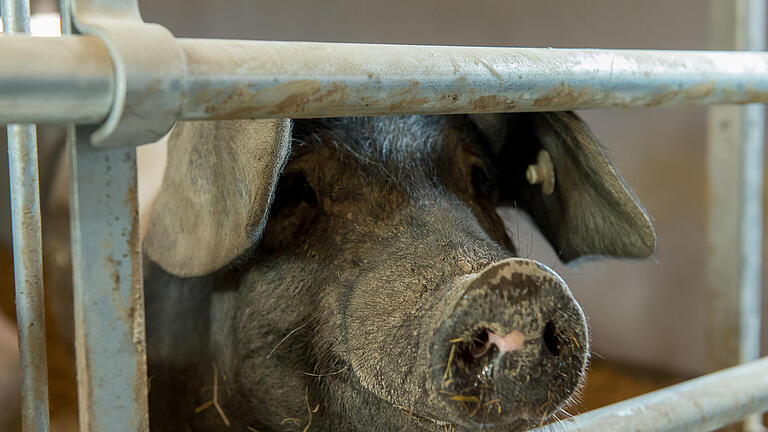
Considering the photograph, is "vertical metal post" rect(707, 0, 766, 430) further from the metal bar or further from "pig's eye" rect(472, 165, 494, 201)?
the metal bar

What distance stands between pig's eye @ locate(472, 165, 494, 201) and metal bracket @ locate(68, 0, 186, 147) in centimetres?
100

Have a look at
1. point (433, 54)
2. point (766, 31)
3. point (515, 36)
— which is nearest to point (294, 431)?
point (433, 54)

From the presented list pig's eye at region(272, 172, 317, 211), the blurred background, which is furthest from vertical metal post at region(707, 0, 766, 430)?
pig's eye at region(272, 172, 317, 211)

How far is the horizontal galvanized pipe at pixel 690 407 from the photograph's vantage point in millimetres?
1105

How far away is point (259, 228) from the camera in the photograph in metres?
1.16

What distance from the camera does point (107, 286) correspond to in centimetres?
70

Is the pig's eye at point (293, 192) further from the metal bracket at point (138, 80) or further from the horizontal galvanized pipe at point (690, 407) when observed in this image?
the metal bracket at point (138, 80)

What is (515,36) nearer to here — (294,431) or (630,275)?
(630,275)

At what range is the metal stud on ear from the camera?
152 cm

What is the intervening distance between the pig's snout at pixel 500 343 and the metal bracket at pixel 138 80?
456mm

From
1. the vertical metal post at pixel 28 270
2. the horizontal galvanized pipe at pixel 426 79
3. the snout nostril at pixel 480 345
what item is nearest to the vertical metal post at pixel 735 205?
the horizontal galvanized pipe at pixel 426 79

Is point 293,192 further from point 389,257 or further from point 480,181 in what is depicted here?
point 480,181

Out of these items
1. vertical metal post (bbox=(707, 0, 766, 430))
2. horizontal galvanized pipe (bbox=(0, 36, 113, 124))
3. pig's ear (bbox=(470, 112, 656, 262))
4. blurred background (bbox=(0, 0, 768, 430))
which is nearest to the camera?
horizontal galvanized pipe (bbox=(0, 36, 113, 124))

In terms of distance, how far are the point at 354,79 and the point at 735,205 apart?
1886 mm
